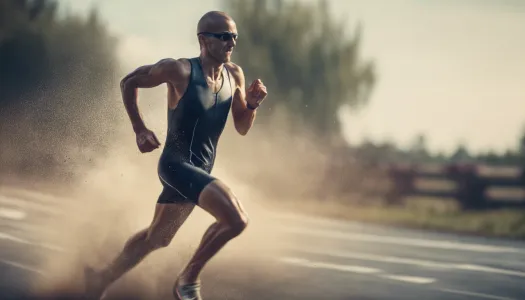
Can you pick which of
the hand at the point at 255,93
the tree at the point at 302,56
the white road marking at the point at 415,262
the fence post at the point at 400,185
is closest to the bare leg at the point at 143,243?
the hand at the point at 255,93

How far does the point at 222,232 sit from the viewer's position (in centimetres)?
668

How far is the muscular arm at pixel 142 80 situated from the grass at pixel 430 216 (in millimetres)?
9623

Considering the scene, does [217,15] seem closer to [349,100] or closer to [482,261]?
[482,261]

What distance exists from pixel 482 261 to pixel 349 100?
19272 mm

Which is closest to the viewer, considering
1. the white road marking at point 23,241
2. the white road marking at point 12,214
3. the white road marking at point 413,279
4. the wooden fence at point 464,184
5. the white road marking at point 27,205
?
the white road marking at point 413,279

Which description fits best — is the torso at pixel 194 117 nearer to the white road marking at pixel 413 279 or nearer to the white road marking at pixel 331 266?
the white road marking at pixel 413 279

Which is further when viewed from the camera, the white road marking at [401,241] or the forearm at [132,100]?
the white road marking at [401,241]

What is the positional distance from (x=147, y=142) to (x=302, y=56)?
22.8 meters

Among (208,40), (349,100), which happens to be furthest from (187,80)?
(349,100)

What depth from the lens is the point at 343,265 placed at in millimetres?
10734

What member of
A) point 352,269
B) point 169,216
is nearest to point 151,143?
point 169,216

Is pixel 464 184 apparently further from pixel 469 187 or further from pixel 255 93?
pixel 255 93

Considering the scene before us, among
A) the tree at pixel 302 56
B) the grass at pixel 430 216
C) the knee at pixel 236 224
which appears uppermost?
the tree at pixel 302 56

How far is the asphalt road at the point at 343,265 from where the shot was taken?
28.6ft
